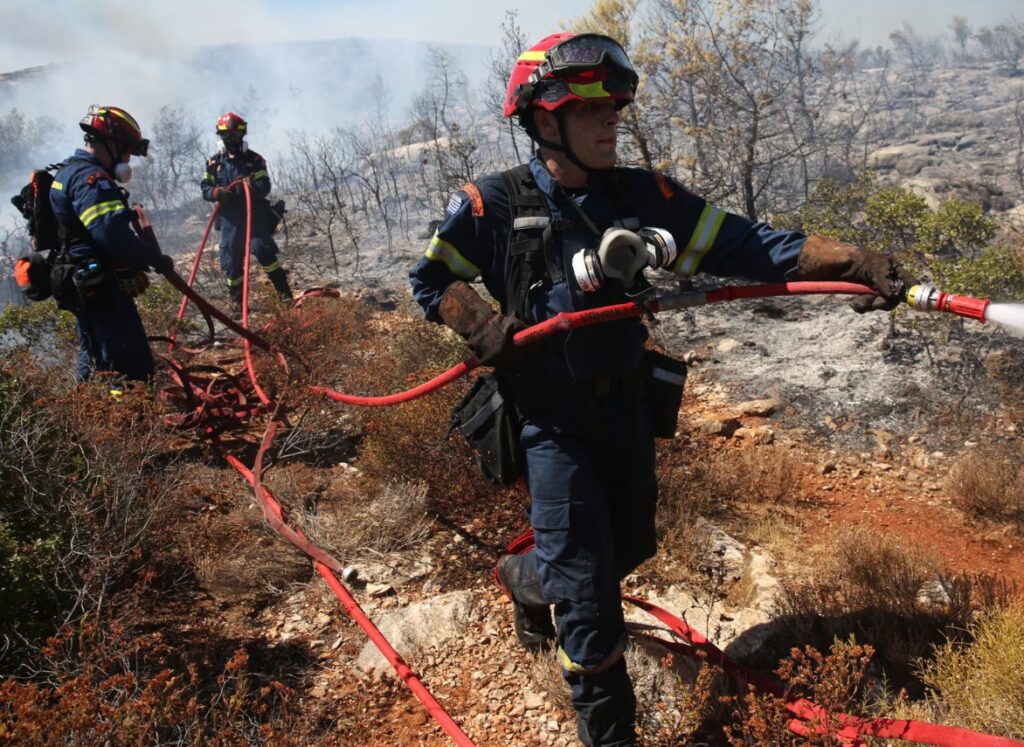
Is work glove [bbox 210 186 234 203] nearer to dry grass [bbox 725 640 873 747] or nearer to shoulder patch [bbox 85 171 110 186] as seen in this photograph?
shoulder patch [bbox 85 171 110 186]

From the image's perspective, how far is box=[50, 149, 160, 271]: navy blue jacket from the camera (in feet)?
14.3

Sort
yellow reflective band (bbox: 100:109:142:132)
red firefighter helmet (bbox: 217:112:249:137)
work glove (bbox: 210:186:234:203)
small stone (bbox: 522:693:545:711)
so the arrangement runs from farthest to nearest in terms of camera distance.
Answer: red firefighter helmet (bbox: 217:112:249:137) < work glove (bbox: 210:186:234:203) < yellow reflective band (bbox: 100:109:142:132) < small stone (bbox: 522:693:545:711)

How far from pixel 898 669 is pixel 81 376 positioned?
491cm

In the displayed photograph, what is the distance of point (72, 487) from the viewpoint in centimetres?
312

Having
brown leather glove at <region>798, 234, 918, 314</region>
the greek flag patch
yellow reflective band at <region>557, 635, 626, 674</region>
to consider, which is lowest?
yellow reflective band at <region>557, 635, 626, 674</region>

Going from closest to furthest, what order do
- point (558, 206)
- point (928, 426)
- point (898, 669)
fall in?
point (558, 206) → point (898, 669) → point (928, 426)

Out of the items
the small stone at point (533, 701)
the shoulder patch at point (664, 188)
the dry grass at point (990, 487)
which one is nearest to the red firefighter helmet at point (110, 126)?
the shoulder patch at point (664, 188)

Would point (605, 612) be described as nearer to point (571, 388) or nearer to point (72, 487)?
point (571, 388)

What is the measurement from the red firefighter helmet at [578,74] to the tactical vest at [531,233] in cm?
25

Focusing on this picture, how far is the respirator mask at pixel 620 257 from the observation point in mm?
2133

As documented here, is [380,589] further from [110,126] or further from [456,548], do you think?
[110,126]

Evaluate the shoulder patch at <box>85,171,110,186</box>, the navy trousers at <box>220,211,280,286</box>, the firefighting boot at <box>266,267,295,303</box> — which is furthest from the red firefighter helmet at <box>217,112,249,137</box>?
the shoulder patch at <box>85,171,110,186</box>

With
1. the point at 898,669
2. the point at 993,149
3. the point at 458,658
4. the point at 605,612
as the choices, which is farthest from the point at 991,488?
the point at 993,149

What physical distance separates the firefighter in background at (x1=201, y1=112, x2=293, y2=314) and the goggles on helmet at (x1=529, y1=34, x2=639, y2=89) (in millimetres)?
6797
